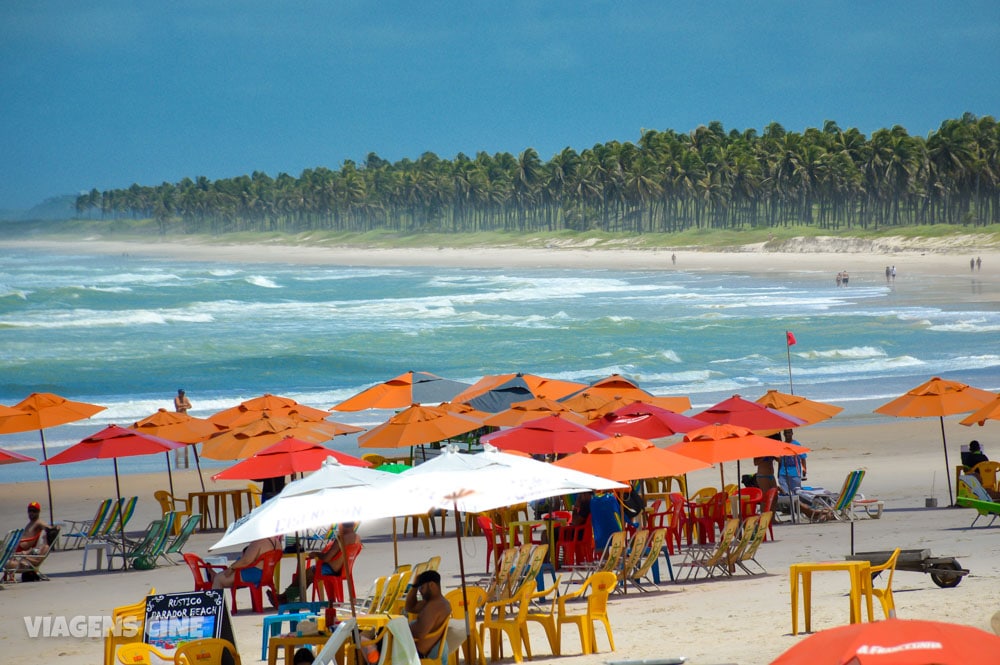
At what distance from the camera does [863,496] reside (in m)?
15.1

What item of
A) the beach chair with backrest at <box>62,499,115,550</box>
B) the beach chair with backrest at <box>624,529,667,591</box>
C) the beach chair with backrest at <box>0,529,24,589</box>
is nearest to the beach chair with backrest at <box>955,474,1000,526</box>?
the beach chair with backrest at <box>624,529,667,591</box>

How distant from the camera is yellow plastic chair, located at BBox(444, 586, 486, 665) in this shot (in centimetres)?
754

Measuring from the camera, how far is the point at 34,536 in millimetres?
12070

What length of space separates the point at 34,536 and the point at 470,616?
634 cm

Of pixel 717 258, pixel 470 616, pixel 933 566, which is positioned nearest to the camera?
pixel 470 616

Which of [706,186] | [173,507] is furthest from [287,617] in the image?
[706,186]

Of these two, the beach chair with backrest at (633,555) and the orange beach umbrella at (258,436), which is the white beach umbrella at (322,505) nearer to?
the beach chair with backrest at (633,555)

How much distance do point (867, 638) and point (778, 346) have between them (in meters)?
34.8

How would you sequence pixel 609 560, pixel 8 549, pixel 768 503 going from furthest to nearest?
pixel 768 503 → pixel 8 549 → pixel 609 560

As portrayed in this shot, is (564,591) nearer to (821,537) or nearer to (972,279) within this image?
(821,537)

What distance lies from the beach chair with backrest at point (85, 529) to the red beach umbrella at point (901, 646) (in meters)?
10.3

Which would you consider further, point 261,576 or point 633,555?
point 633,555

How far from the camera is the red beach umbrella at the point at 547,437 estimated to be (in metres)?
11.9

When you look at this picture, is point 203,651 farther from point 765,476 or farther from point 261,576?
point 765,476
